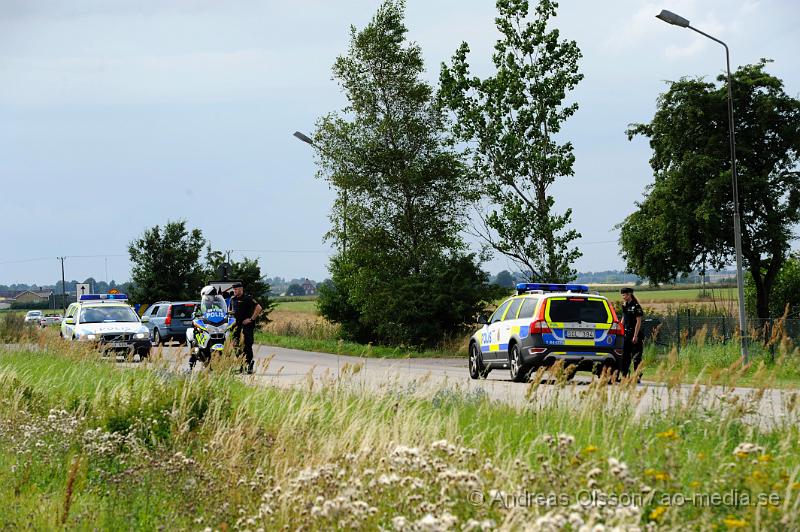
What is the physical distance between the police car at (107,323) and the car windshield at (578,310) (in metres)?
13.5

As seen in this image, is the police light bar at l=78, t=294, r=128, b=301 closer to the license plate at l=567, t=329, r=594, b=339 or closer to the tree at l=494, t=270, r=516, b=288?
the tree at l=494, t=270, r=516, b=288

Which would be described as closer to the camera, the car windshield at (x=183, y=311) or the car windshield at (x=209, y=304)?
the car windshield at (x=209, y=304)

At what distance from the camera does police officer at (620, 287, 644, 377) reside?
2025 cm

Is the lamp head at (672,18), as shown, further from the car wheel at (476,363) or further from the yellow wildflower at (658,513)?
the yellow wildflower at (658,513)

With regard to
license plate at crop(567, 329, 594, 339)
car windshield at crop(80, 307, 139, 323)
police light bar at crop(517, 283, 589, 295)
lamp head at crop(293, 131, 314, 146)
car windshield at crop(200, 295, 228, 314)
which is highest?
lamp head at crop(293, 131, 314, 146)

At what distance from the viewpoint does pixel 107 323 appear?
31625mm

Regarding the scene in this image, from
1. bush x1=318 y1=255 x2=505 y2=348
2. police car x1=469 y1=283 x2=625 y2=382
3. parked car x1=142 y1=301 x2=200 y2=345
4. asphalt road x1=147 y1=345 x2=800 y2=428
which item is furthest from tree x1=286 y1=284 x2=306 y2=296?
asphalt road x1=147 y1=345 x2=800 y2=428

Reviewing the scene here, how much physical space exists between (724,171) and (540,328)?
27.0 metres

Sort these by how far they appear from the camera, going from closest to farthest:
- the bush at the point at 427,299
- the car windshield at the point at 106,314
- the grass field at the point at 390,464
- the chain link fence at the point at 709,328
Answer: the grass field at the point at 390,464 → the chain link fence at the point at 709,328 → the car windshield at the point at 106,314 → the bush at the point at 427,299

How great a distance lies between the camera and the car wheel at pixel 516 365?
66.8 feet

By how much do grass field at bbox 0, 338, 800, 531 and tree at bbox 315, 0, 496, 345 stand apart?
80.4 feet

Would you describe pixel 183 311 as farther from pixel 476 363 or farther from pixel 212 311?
pixel 476 363

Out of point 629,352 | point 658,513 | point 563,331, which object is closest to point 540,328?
point 563,331

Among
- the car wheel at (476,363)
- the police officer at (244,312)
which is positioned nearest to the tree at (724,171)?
the car wheel at (476,363)
